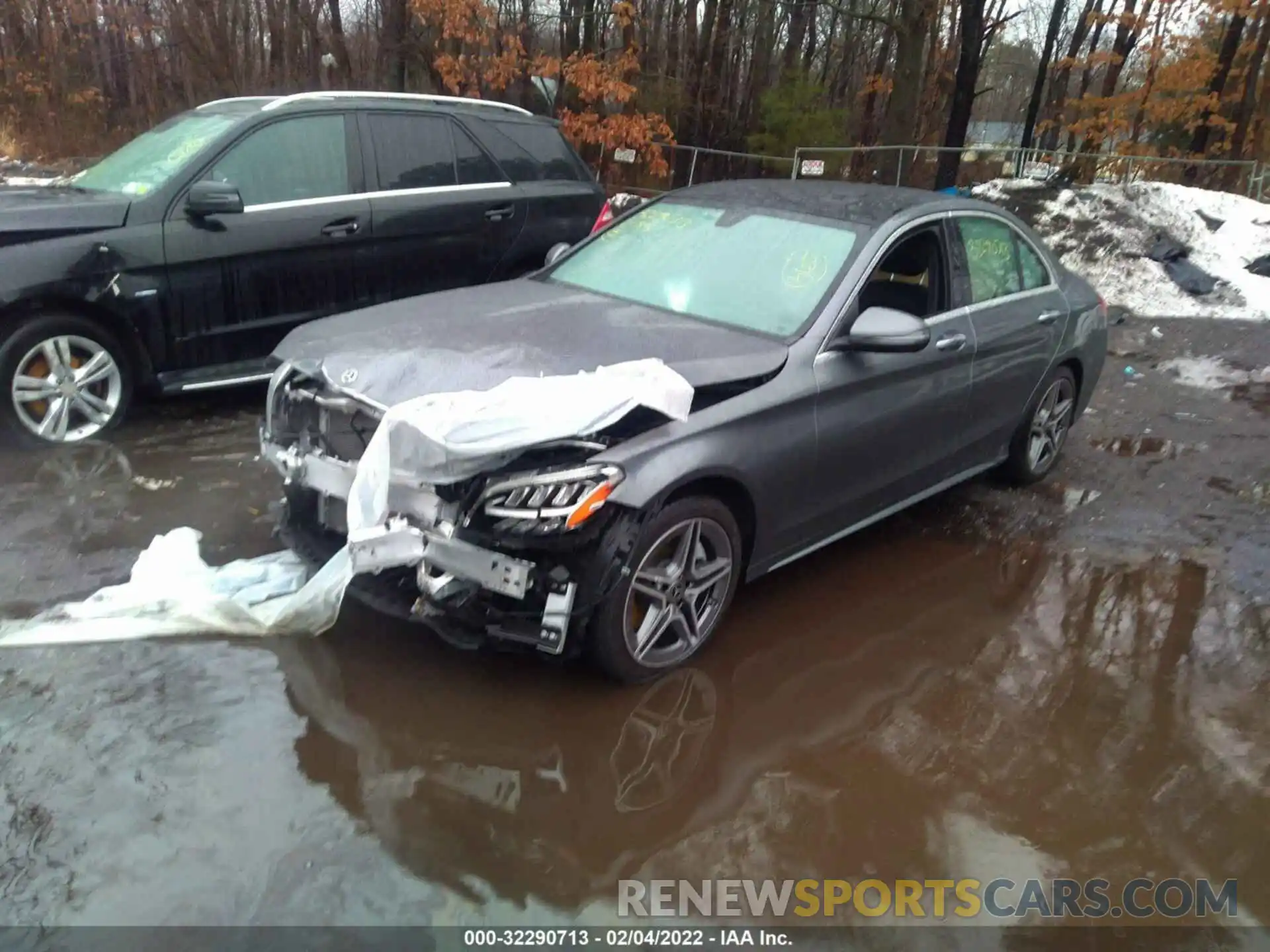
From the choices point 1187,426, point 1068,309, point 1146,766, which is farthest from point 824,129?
point 1146,766

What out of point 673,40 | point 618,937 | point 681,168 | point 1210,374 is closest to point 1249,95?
point 673,40

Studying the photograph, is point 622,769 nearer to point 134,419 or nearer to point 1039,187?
point 134,419

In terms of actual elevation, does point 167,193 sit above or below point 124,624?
above

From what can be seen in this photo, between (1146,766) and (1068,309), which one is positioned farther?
(1068,309)

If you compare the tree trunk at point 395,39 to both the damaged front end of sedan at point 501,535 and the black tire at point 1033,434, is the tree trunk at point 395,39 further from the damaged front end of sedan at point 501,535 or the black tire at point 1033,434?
the damaged front end of sedan at point 501,535

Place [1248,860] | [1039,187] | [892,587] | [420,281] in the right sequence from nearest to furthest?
[1248,860] → [892,587] → [420,281] → [1039,187]

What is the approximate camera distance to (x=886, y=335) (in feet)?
13.9

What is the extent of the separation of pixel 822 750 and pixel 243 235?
439 centimetres

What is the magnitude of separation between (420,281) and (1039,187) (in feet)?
39.0

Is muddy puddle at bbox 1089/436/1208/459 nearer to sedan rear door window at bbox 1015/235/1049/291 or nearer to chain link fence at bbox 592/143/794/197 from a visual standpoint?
sedan rear door window at bbox 1015/235/1049/291

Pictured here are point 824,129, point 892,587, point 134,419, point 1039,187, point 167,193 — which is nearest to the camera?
point 892,587

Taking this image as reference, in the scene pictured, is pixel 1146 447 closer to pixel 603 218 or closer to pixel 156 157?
pixel 603 218

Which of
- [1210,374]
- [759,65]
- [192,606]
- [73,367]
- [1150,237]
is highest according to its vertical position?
[759,65]

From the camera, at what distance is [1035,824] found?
11.1 ft
